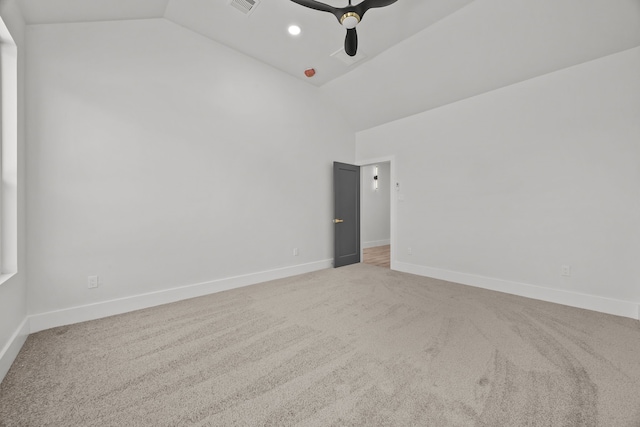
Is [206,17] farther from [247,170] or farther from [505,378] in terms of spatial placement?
[505,378]

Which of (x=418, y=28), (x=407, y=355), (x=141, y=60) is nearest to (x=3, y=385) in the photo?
(x=407, y=355)

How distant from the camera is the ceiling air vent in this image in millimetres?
2845

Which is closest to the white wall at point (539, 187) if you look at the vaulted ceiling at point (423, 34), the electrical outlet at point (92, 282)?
the vaulted ceiling at point (423, 34)

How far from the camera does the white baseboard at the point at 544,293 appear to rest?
2.84 meters

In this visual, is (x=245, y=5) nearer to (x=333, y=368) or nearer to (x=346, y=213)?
(x=346, y=213)

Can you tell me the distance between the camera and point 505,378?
1765mm

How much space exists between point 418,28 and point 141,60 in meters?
3.41

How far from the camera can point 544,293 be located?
3.30 metres

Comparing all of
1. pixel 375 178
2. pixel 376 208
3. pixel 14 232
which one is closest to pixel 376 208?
pixel 376 208

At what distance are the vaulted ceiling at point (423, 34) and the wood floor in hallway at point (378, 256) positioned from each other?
317 centimetres

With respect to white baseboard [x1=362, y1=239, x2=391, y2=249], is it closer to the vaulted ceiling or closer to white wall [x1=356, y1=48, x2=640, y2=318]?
white wall [x1=356, y1=48, x2=640, y2=318]

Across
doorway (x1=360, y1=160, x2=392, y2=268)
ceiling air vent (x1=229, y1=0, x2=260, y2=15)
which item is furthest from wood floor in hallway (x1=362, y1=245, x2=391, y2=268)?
ceiling air vent (x1=229, y1=0, x2=260, y2=15)

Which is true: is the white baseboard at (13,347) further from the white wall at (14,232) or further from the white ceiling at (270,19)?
the white ceiling at (270,19)

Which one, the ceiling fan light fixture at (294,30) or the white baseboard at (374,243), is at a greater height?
the ceiling fan light fixture at (294,30)
